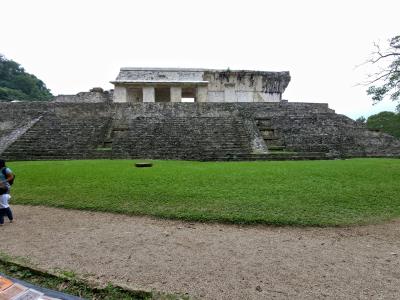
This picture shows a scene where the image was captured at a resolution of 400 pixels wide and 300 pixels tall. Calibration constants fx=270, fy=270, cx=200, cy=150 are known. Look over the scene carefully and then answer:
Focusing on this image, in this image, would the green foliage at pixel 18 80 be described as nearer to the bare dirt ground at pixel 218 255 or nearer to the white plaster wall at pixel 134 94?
the white plaster wall at pixel 134 94

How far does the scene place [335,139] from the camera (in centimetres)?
1336

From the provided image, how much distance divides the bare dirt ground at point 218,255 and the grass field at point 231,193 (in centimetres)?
38

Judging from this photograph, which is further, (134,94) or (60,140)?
(134,94)

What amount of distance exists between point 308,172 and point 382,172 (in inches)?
86.8

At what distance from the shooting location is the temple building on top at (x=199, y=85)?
21.2m

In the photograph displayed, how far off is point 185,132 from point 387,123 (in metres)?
17.2

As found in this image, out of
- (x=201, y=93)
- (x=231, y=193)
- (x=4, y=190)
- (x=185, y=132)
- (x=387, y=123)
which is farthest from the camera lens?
(x=201, y=93)

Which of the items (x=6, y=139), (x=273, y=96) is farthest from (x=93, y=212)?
(x=273, y=96)

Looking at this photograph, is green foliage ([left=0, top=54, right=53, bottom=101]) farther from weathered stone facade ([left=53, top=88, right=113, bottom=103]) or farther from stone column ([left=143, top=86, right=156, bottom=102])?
stone column ([left=143, top=86, right=156, bottom=102])

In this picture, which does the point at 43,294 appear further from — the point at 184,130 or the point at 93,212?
the point at 184,130

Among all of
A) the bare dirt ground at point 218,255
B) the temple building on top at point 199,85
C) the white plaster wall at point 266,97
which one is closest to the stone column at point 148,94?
the temple building on top at point 199,85

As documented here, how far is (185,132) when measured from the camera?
544 inches

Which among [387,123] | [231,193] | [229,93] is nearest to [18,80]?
Answer: [229,93]

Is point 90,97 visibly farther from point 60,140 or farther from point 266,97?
point 266,97
